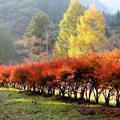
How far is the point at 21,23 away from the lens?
13650 centimetres

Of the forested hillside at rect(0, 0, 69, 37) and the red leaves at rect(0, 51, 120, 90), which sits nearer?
the red leaves at rect(0, 51, 120, 90)

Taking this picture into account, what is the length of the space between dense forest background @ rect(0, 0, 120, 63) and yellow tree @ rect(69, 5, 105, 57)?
14548 millimetres

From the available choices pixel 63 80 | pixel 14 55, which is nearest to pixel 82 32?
pixel 63 80

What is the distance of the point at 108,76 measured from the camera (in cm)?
1941

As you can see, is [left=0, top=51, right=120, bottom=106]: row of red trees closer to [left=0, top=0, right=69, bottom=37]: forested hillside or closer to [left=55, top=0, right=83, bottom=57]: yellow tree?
[left=55, top=0, right=83, bottom=57]: yellow tree

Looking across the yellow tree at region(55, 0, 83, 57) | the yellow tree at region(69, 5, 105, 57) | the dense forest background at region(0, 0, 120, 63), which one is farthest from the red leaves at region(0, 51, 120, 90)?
the dense forest background at region(0, 0, 120, 63)

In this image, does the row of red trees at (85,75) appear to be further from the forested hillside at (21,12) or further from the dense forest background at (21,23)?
the forested hillside at (21,12)

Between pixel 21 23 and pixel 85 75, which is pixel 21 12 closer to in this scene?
pixel 21 23

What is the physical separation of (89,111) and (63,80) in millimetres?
6456

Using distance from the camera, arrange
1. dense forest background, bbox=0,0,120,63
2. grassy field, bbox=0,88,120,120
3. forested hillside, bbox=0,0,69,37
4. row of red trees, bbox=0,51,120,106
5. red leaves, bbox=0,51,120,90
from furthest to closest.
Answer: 1. forested hillside, bbox=0,0,69,37
2. dense forest background, bbox=0,0,120,63
3. row of red trees, bbox=0,51,120,106
4. red leaves, bbox=0,51,120,90
5. grassy field, bbox=0,88,120,120

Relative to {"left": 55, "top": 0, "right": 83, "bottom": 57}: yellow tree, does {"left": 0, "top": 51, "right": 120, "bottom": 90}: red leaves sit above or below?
below

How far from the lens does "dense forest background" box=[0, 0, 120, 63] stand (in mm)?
87562

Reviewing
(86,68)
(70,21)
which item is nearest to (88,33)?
(70,21)

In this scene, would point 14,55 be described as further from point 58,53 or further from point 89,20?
point 89,20
